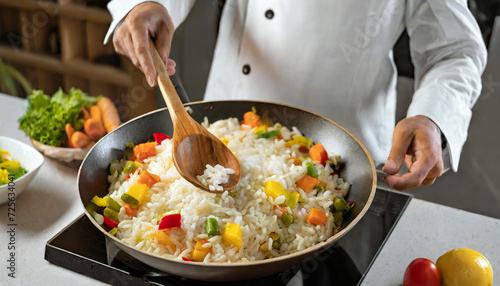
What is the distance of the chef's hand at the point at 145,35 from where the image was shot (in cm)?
124

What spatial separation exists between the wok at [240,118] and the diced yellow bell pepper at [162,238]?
2.9 inches

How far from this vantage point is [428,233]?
1.28 meters

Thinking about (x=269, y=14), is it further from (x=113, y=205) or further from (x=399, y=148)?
(x=113, y=205)

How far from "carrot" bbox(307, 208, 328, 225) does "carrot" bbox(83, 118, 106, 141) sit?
0.80 meters

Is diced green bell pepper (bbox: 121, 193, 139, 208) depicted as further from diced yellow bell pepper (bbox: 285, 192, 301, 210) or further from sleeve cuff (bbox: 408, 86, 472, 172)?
sleeve cuff (bbox: 408, 86, 472, 172)

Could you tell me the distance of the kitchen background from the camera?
270cm

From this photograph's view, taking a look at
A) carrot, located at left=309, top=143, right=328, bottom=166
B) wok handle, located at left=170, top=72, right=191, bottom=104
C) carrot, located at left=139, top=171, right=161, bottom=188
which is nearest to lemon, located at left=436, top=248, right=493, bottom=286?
carrot, located at left=309, top=143, right=328, bottom=166

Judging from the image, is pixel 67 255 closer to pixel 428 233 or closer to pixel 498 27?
pixel 428 233

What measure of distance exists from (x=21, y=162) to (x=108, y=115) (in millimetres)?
361

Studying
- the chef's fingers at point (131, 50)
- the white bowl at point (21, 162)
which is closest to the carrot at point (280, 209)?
the chef's fingers at point (131, 50)

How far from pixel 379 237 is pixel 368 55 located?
76 centimetres

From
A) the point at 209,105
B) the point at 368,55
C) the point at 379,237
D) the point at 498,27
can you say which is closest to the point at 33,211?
the point at 209,105

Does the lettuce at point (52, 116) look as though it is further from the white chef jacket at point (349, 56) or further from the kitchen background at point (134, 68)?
the kitchen background at point (134, 68)

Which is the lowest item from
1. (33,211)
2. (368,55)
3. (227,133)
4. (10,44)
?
(10,44)
